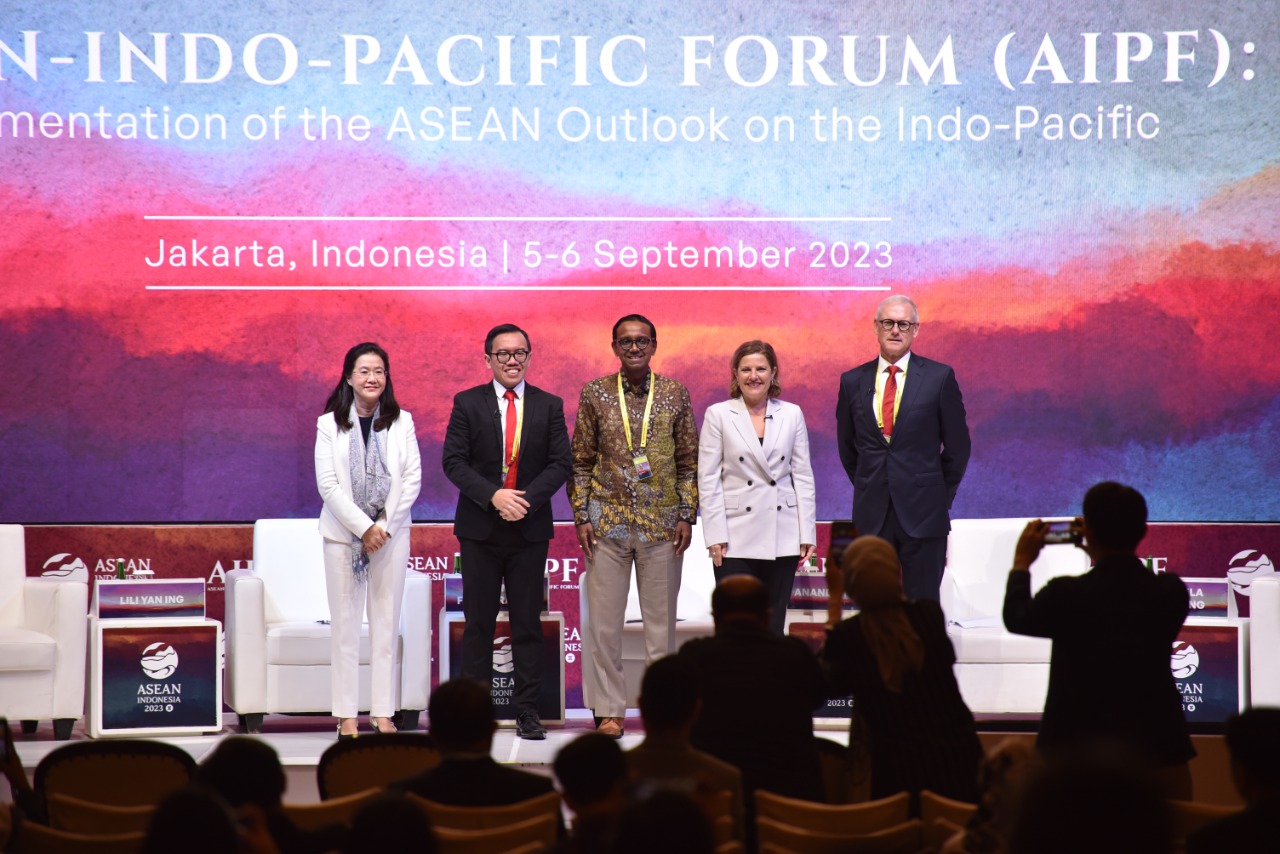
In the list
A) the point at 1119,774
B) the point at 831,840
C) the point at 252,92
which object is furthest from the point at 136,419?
the point at 1119,774

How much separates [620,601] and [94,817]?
3349 millimetres

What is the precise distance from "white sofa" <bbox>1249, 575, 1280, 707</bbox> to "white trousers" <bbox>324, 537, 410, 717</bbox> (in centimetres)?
382

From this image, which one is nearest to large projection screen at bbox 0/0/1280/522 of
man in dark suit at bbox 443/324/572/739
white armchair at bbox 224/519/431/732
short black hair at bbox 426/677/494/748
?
white armchair at bbox 224/519/431/732

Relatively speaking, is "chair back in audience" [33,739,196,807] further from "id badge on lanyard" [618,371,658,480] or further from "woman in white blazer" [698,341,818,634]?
"woman in white blazer" [698,341,818,634]

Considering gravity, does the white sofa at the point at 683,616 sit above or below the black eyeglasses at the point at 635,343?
below

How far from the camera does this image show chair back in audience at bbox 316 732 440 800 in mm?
3805

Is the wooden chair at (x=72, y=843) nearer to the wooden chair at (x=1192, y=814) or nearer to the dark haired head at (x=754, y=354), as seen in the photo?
the wooden chair at (x=1192, y=814)

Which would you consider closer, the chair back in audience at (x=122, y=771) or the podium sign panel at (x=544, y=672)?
the chair back in audience at (x=122, y=771)

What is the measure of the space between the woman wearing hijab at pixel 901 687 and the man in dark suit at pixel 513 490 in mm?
2676

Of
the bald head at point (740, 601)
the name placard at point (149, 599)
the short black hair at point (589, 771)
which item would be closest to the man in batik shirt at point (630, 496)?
the name placard at point (149, 599)

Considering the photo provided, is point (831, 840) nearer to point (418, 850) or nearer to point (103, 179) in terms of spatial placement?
point (418, 850)

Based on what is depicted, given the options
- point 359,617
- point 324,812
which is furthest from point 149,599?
point 324,812

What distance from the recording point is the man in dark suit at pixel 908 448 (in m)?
6.39

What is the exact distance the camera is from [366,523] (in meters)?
6.20
